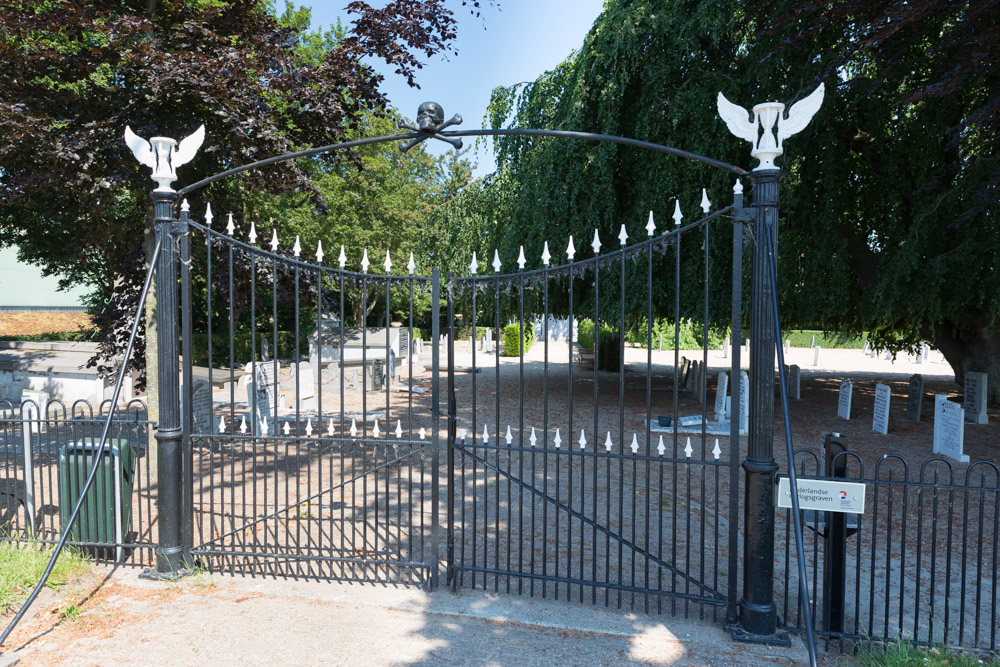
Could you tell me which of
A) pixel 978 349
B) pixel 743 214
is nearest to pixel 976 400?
pixel 978 349

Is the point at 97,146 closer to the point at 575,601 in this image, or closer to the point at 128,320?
the point at 128,320

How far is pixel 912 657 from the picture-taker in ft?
11.2

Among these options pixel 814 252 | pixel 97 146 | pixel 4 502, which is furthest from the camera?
pixel 814 252

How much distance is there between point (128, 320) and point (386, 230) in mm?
15442

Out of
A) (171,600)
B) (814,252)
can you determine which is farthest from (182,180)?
(814,252)

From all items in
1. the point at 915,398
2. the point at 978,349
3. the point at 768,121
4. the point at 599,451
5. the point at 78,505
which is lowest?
the point at 599,451

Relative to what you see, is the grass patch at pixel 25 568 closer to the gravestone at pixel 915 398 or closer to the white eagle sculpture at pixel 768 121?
the white eagle sculpture at pixel 768 121

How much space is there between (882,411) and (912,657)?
27.6ft

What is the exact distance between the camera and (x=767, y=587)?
3.83 meters

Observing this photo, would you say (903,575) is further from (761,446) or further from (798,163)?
(798,163)

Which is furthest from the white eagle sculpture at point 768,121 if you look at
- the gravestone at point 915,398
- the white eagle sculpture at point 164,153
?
the gravestone at point 915,398

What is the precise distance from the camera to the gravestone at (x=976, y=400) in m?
11.4

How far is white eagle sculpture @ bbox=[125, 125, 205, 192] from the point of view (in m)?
4.55

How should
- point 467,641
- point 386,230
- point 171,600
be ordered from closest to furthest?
1. point 467,641
2. point 171,600
3. point 386,230
